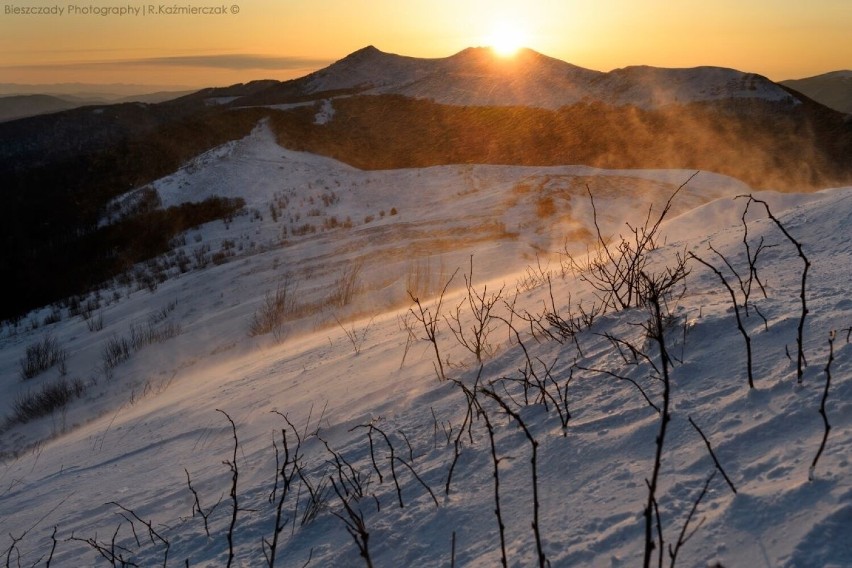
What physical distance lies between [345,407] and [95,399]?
14.3 feet

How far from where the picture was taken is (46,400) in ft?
21.2

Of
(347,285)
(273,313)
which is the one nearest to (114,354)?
(273,313)

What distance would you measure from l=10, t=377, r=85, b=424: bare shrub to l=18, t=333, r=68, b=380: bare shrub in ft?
1.90

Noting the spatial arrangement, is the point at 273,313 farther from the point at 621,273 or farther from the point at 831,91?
the point at 831,91

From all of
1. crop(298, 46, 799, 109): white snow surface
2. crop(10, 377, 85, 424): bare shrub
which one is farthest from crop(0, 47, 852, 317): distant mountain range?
crop(10, 377, 85, 424): bare shrub

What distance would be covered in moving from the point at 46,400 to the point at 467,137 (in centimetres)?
1981

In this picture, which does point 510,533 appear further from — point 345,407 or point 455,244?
point 455,244

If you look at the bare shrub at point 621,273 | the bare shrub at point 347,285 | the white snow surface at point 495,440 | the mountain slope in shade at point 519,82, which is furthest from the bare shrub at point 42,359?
the mountain slope in shade at point 519,82

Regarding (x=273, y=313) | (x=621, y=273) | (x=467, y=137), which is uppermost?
(x=467, y=137)

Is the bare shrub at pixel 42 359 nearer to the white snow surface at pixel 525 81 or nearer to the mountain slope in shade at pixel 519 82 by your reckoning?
the mountain slope in shade at pixel 519 82

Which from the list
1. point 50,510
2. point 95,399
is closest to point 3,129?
point 95,399

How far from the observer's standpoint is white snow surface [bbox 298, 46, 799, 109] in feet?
73.4

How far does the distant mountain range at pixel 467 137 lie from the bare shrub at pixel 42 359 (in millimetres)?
4975

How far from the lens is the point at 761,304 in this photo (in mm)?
2586
